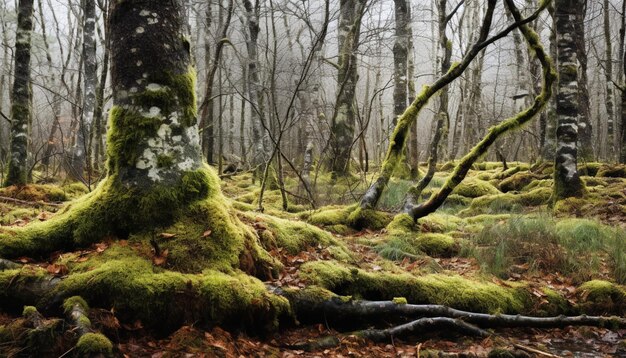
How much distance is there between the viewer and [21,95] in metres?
8.06

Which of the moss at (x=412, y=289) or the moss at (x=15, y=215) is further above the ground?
the moss at (x=15, y=215)

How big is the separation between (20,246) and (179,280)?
1.32 meters

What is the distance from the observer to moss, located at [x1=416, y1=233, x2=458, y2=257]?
19.1ft

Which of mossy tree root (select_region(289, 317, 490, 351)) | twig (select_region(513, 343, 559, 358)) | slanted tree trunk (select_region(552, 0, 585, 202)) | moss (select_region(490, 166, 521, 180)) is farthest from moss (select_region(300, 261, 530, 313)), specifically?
moss (select_region(490, 166, 521, 180))

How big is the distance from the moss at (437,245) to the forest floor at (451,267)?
0.5 inches

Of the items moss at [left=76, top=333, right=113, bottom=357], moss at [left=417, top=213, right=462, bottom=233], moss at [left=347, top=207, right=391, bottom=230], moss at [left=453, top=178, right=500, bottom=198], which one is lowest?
moss at [left=76, top=333, right=113, bottom=357]

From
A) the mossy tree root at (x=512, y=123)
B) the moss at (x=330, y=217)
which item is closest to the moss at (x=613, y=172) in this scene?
the mossy tree root at (x=512, y=123)

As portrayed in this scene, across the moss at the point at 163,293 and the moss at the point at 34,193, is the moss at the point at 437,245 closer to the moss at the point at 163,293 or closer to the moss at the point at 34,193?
the moss at the point at 163,293

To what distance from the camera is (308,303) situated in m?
3.48

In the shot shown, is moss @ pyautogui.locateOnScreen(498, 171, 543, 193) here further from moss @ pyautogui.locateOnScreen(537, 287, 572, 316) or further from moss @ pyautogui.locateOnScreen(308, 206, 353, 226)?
moss @ pyautogui.locateOnScreen(537, 287, 572, 316)

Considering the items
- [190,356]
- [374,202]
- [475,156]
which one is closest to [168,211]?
[190,356]

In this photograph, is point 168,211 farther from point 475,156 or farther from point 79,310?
point 475,156

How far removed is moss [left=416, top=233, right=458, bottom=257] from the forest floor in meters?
0.01

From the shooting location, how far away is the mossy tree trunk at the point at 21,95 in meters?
7.85
